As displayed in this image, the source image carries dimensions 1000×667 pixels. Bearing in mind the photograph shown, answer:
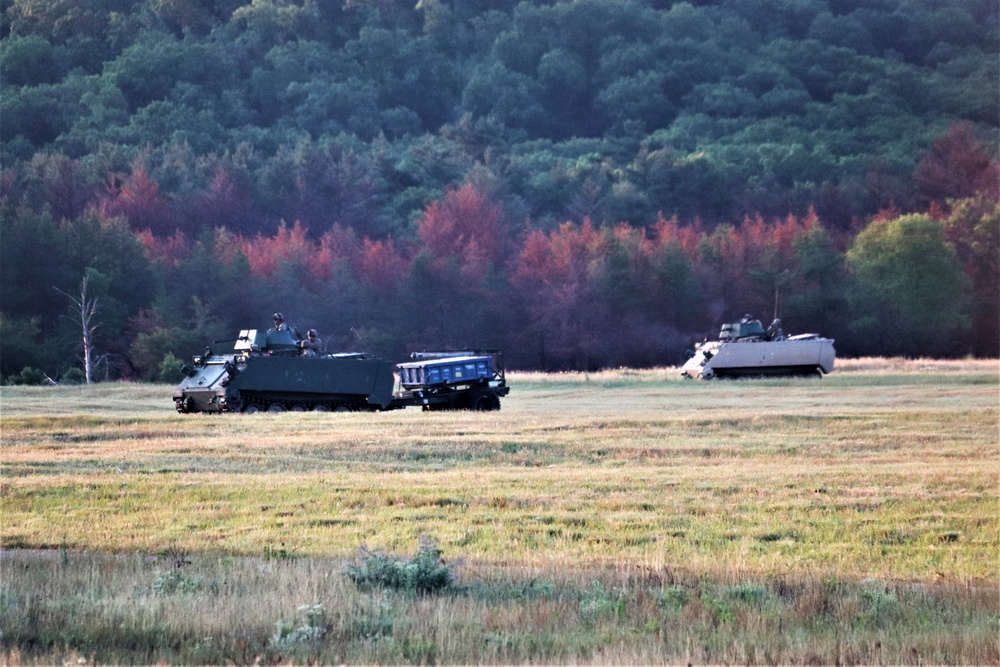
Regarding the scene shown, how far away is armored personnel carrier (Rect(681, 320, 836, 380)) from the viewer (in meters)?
47.7

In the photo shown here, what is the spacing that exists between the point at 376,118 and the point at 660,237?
1267 inches

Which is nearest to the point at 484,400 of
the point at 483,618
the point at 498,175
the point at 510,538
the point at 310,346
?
the point at 310,346

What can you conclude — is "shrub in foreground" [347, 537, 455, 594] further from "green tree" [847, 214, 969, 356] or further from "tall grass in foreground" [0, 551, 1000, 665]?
"green tree" [847, 214, 969, 356]

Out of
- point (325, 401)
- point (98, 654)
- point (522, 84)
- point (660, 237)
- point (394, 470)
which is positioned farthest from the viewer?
point (522, 84)

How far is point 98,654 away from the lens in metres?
9.23

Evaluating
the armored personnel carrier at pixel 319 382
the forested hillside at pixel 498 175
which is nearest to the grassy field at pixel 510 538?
the armored personnel carrier at pixel 319 382

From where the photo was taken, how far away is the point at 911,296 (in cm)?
6900

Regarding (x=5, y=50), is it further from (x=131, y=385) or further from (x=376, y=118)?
(x=131, y=385)

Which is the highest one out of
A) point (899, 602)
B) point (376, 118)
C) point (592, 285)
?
point (376, 118)

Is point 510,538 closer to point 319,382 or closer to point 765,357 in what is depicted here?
point 319,382

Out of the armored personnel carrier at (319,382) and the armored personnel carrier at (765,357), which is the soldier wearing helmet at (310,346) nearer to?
the armored personnel carrier at (319,382)

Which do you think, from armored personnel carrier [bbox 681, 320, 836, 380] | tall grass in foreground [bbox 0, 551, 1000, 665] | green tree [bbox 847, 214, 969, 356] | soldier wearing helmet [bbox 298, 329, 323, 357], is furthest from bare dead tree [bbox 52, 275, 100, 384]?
tall grass in foreground [bbox 0, 551, 1000, 665]

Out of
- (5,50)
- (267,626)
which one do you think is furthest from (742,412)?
(5,50)

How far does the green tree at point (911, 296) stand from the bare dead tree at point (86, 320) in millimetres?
36281
